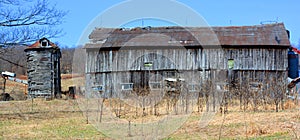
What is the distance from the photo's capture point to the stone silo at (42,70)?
102 ft

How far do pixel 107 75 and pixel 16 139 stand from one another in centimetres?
1989

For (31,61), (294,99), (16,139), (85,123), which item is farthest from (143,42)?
(16,139)

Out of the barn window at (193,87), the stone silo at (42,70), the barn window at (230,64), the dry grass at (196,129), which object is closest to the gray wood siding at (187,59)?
the barn window at (230,64)

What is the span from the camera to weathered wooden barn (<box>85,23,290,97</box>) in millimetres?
29672

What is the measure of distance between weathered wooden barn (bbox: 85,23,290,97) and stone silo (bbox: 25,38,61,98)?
2.56 meters

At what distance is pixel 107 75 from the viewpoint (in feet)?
101

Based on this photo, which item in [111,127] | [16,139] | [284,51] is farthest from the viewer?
[284,51]

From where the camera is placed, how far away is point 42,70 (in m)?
31.2

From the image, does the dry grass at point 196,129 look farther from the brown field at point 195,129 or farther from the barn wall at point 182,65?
the barn wall at point 182,65

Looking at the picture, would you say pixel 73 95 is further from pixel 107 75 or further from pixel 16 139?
pixel 16 139

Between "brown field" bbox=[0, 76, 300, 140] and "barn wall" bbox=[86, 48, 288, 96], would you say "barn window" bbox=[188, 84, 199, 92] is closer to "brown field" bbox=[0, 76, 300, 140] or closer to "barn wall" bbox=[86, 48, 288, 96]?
"barn wall" bbox=[86, 48, 288, 96]

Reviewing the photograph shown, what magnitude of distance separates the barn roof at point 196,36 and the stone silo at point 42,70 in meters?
3.06

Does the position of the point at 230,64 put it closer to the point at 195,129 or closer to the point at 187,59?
the point at 187,59

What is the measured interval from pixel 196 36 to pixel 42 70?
38.0ft
